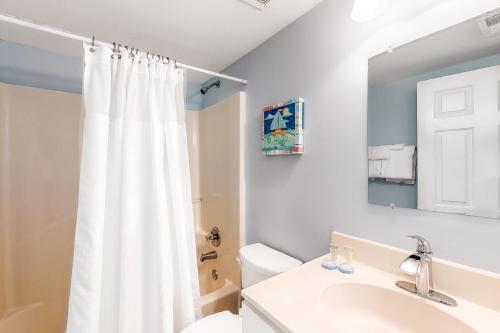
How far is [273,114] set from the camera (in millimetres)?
1393

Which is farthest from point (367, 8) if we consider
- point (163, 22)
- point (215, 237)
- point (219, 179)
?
point (215, 237)

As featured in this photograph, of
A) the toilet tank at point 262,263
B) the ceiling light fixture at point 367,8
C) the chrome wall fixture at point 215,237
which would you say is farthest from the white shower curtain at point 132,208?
the ceiling light fixture at point 367,8

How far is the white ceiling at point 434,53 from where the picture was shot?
28.4 inches

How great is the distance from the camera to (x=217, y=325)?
1125mm

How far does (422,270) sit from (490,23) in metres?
0.83

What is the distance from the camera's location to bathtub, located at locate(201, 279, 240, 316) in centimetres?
154

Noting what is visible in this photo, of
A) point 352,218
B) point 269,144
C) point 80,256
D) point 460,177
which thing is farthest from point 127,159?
point 460,177

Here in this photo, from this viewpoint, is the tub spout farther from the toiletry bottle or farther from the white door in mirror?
the white door in mirror

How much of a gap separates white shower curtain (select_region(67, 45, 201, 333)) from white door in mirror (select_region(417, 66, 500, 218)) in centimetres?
110

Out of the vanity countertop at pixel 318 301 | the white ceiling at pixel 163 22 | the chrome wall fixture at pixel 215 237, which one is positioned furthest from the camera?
the chrome wall fixture at pixel 215 237

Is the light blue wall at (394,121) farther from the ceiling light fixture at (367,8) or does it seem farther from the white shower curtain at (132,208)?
the white shower curtain at (132,208)

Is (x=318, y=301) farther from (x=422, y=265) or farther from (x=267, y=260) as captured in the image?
(x=267, y=260)

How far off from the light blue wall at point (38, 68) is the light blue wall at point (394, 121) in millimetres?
2248

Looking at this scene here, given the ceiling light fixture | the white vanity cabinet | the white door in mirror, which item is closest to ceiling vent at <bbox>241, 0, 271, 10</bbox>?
the ceiling light fixture
